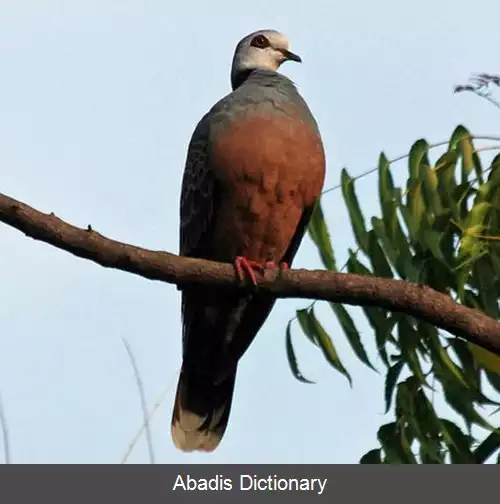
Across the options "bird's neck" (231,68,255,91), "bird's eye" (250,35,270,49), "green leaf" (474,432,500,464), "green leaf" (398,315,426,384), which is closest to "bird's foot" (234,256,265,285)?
"green leaf" (398,315,426,384)

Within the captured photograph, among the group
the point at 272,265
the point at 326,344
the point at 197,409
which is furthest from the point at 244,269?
the point at 197,409

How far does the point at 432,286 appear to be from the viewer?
3434 millimetres

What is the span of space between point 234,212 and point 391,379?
1513 mm

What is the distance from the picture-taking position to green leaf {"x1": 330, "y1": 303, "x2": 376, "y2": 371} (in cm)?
337

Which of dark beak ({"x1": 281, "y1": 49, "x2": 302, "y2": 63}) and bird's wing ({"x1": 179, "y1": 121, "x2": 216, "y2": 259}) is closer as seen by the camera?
bird's wing ({"x1": 179, "y1": 121, "x2": 216, "y2": 259})

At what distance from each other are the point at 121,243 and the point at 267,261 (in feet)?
5.52

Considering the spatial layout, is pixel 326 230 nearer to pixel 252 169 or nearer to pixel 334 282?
pixel 334 282

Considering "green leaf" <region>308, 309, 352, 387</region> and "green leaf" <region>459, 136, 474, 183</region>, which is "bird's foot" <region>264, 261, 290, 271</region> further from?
"green leaf" <region>459, 136, 474, 183</region>

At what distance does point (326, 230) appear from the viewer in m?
3.76

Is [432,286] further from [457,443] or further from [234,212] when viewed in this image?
[234,212]

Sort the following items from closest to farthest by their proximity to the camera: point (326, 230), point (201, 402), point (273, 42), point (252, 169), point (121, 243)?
point (121, 243) → point (326, 230) → point (252, 169) → point (201, 402) → point (273, 42)

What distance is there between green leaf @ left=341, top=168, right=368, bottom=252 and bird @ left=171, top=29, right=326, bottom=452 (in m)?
0.76

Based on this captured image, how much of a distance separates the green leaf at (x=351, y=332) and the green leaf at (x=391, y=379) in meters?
0.12
